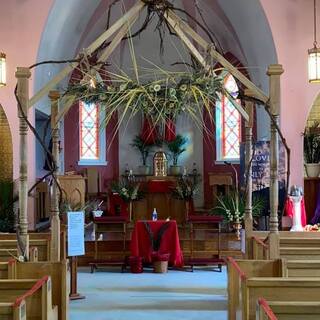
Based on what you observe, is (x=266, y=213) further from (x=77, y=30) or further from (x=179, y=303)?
(x=77, y=30)

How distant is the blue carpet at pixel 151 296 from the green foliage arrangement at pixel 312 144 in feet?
9.63

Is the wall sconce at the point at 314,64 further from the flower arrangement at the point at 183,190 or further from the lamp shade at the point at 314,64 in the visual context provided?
the flower arrangement at the point at 183,190

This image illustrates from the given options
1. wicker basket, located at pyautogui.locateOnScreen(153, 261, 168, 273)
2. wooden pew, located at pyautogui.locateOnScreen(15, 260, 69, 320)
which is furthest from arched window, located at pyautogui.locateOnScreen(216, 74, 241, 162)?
wooden pew, located at pyautogui.locateOnScreen(15, 260, 69, 320)

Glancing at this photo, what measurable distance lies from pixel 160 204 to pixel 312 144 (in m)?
3.68

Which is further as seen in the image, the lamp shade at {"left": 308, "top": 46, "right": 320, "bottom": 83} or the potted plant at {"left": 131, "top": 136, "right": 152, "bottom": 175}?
the potted plant at {"left": 131, "top": 136, "right": 152, "bottom": 175}

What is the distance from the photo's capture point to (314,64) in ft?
28.6

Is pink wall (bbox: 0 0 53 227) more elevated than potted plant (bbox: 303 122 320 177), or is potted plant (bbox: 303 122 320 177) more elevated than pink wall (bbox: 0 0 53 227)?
pink wall (bbox: 0 0 53 227)

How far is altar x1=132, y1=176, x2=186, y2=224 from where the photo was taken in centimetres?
1178

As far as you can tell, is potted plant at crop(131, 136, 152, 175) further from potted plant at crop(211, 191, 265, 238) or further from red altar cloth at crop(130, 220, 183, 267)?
red altar cloth at crop(130, 220, 183, 267)

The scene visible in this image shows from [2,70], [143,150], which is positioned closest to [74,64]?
[2,70]

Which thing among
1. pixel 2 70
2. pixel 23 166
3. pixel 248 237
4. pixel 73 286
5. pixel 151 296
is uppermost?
pixel 2 70

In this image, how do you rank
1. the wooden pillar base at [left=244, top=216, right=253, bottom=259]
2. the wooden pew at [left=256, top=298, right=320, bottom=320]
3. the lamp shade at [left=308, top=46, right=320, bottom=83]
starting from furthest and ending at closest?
the lamp shade at [left=308, top=46, right=320, bottom=83]
the wooden pillar base at [left=244, top=216, right=253, bottom=259]
the wooden pew at [left=256, top=298, right=320, bottom=320]

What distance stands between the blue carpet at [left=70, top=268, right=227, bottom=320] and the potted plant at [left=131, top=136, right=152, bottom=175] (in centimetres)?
635

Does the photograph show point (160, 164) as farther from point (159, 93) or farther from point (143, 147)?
point (159, 93)
